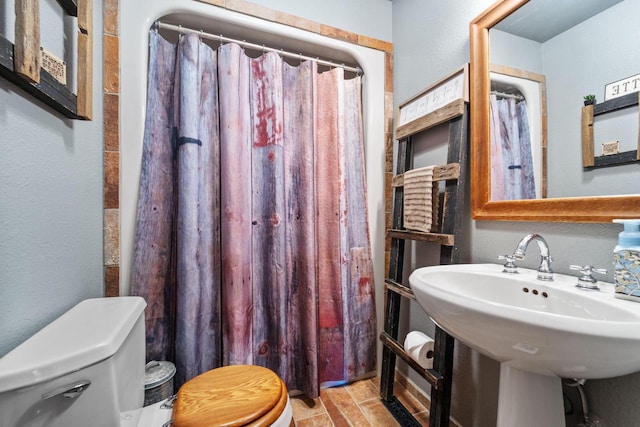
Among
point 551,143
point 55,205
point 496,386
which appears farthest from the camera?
point 496,386

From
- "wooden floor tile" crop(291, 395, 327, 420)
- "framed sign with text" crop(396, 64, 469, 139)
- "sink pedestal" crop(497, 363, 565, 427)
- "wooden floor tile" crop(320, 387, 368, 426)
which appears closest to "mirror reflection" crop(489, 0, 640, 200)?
"framed sign with text" crop(396, 64, 469, 139)

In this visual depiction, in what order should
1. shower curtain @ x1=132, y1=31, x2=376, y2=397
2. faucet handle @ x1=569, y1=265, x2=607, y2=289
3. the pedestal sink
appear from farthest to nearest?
1. shower curtain @ x1=132, y1=31, x2=376, y2=397
2. faucet handle @ x1=569, y1=265, x2=607, y2=289
3. the pedestal sink

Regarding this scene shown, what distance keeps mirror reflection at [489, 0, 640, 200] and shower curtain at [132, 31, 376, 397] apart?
0.72 m

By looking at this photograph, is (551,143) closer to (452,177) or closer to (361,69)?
(452,177)

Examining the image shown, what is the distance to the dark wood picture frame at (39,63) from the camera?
54 centimetres

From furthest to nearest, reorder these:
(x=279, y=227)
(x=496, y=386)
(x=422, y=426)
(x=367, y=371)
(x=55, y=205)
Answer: (x=367, y=371) < (x=279, y=227) < (x=422, y=426) < (x=496, y=386) < (x=55, y=205)

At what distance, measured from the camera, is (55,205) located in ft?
2.46

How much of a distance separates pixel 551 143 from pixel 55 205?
5.08ft

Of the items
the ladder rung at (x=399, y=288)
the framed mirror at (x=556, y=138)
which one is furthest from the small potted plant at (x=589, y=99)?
the ladder rung at (x=399, y=288)

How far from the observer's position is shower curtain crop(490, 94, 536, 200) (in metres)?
0.93

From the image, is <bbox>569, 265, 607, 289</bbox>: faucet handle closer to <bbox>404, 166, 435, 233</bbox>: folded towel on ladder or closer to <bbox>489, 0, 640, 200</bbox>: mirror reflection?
<bbox>489, 0, 640, 200</bbox>: mirror reflection

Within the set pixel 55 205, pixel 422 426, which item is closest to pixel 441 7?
pixel 55 205

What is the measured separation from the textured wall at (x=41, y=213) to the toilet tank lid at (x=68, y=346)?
6 centimetres

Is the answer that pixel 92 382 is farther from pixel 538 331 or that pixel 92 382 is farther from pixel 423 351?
pixel 423 351
